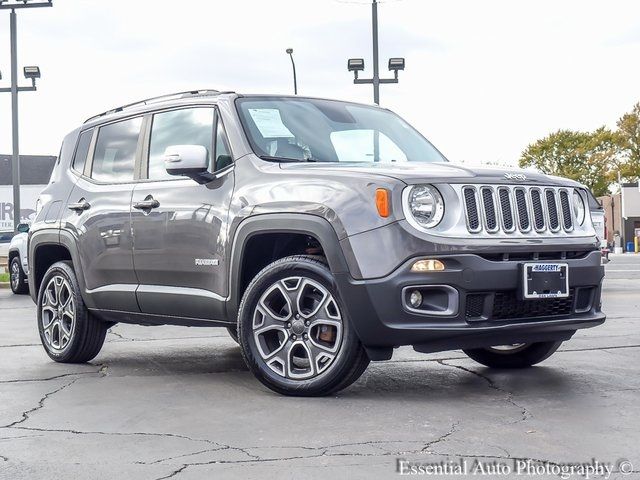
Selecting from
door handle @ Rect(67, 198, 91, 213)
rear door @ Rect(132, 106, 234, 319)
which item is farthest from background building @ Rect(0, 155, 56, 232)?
rear door @ Rect(132, 106, 234, 319)

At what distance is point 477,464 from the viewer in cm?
421

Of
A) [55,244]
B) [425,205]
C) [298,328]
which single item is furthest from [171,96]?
[425,205]

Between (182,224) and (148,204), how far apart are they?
407 millimetres

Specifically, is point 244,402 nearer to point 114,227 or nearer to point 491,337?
point 491,337

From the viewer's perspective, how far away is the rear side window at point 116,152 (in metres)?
7.44

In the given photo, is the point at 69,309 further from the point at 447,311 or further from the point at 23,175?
the point at 23,175

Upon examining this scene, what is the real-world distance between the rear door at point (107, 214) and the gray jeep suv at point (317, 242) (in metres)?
0.02

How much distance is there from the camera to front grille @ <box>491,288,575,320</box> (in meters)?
5.70

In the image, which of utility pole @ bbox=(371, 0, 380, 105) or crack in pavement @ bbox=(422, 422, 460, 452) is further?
utility pole @ bbox=(371, 0, 380, 105)

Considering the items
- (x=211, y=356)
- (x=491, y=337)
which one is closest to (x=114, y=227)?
(x=211, y=356)

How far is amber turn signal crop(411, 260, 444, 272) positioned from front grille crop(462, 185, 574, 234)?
0.28m

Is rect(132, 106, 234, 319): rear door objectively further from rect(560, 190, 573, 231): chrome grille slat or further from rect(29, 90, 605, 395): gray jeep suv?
rect(560, 190, 573, 231): chrome grille slat

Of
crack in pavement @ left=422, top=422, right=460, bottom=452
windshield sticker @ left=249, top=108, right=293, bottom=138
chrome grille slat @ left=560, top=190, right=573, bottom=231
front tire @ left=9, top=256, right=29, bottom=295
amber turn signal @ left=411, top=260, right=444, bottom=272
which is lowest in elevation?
front tire @ left=9, top=256, right=29, bottom=295

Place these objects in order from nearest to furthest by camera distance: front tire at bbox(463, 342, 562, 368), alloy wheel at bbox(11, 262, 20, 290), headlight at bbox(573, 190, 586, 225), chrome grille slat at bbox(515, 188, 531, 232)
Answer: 1. chrome grille slat at bbox(515, 188, 531, 232)
2. headlight at bbox(573, 190, 586, 225)
3. front tire at bbox(463, 342, 562, 368)
4. alloy wheel at bbox(11, 262, 20, 290)
